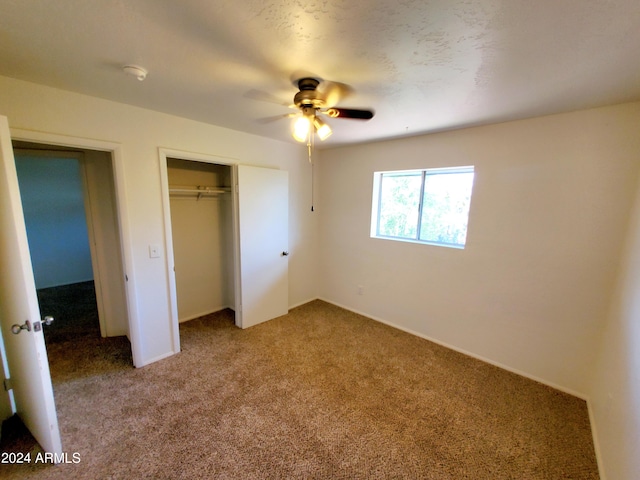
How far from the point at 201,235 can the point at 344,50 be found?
289 cm

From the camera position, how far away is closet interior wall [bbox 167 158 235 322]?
3128 millimetres

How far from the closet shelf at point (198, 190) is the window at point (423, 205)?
6.75 feet

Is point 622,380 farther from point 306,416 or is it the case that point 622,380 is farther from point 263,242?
point 263,242

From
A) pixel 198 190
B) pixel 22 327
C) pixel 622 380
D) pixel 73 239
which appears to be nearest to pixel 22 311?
pixel 22 327

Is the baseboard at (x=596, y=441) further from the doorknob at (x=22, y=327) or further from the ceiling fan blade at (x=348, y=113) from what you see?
the doorknob at (x=22, y=327)

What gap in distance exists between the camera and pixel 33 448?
1566mm

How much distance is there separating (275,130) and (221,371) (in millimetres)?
2554

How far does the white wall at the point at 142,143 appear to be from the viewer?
1729 millimetres

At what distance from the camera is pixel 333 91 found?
1.70m

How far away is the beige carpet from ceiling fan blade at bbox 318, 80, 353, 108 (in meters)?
2.32

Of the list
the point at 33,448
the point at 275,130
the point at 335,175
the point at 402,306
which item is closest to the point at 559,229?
the point at 402,306

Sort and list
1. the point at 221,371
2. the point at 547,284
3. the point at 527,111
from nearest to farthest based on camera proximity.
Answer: the point at 527,111
the point at 547,284
the point at 221,371

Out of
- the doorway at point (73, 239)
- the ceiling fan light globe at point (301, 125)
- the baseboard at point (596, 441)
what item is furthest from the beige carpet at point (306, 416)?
the ceiling fan light globe at point (301, 125)

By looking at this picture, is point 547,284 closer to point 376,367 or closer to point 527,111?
point 527,111
